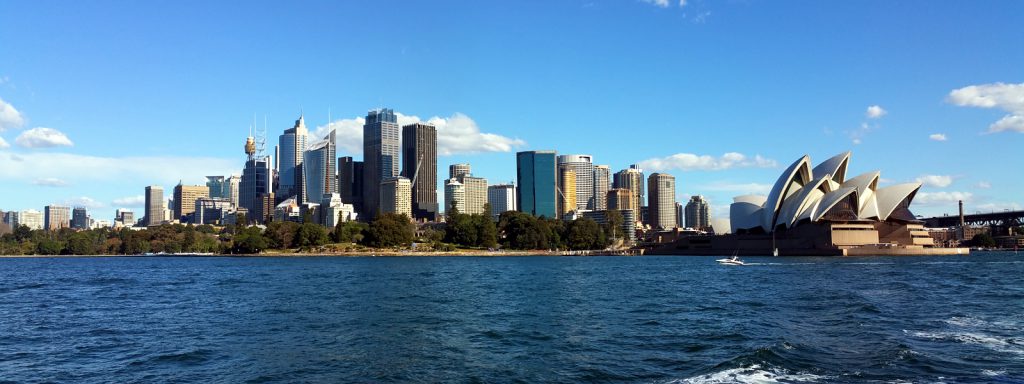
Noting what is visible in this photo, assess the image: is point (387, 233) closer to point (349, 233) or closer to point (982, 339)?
point (349, 233)

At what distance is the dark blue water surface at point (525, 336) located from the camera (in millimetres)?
18234

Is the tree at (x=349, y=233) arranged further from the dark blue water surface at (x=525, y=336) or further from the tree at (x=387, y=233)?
the dark blue water surface at (x=525, y=336)

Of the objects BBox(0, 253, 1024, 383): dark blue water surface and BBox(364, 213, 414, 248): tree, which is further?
BBox(364, 213, 414, 248): tree

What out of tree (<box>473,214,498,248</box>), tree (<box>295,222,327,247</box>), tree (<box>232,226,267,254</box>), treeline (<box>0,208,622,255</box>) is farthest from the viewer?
tree (<box>473,214,498,248</box>)

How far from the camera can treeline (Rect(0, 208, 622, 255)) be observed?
158m

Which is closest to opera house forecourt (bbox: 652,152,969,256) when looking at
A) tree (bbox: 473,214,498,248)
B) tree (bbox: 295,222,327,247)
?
tree (bbox: 473,214,498,248)

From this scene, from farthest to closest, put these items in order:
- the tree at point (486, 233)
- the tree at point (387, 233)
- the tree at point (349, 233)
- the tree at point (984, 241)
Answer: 1. the tree at point (984, 241)
2. the tree at point (486, 233)
3. the tree at point (349, 233)
4. the tree at point (387, 233)

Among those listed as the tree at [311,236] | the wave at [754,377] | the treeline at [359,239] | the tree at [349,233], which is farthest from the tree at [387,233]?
the wave at [754,377]

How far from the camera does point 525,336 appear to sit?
2447cm

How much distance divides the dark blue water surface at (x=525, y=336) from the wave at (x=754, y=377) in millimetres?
63

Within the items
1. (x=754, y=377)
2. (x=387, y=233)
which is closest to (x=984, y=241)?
(x=387, y=233)

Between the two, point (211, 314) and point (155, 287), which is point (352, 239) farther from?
point (211, 314)

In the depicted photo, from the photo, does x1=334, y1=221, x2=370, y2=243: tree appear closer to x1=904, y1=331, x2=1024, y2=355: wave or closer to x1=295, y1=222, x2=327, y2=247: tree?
x1=295, y1=222, x2=327, y2=247: tree

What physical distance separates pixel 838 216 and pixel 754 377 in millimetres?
109324
